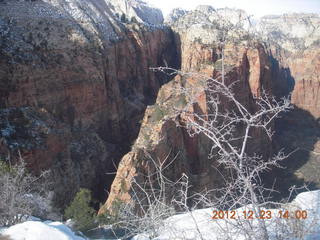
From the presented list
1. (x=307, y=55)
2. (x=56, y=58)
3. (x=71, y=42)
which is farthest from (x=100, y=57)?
(x=307, y=55)

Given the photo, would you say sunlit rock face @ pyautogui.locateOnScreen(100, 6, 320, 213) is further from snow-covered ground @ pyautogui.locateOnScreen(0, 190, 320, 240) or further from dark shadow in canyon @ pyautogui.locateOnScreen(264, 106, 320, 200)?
snow-covered ground @ pyautogui.locateOnScreen(0, 190, 320, 240)

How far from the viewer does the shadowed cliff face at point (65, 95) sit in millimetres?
17562

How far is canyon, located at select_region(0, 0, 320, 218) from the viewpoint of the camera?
16.4 meters

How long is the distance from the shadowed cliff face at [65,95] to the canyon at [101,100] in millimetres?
72

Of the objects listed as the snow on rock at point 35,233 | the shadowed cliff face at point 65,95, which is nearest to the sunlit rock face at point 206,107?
the snow on rock at point 35,233

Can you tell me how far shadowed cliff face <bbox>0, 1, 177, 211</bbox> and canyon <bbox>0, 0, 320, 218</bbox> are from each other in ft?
0.24

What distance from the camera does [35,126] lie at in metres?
17.5

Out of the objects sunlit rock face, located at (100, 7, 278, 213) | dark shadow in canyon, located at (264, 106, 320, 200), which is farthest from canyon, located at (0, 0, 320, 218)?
dark shadow in canyon, located at (264, 106, 320, 200)

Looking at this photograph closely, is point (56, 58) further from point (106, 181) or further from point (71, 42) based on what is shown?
point (106, 181)

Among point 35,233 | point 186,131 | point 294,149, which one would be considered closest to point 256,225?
point 35,233

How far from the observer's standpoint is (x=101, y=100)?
2403 centimetres

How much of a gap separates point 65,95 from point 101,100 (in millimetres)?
3587

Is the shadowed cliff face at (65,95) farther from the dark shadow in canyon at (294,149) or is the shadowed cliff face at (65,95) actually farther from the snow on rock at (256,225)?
the dark shadow in canyon at (294,149)

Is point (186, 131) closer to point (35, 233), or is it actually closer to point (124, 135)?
point (124, 135)
